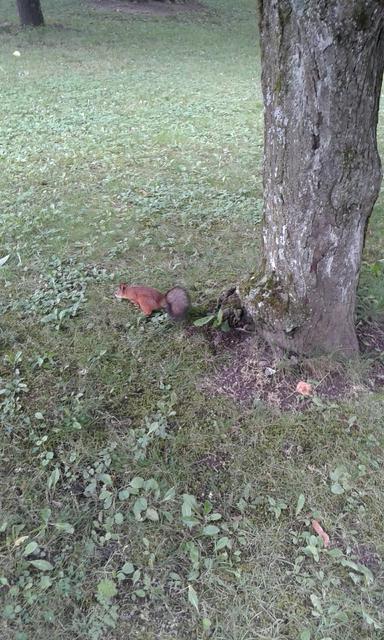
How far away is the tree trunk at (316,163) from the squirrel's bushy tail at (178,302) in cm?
35

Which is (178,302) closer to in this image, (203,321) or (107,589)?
(203,321)

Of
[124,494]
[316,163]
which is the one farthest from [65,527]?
[316,163]

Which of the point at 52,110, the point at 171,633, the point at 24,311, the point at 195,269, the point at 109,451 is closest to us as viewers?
the point at 171,633

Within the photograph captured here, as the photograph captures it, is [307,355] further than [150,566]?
Yes

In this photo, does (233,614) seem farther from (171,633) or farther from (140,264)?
(140,264)

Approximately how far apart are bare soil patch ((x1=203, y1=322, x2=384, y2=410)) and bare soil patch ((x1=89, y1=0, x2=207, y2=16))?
14806mm

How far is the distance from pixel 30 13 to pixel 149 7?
171 inches

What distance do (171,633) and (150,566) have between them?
0.22m

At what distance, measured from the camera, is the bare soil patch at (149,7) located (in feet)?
48.0

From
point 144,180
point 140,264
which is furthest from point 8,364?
point 144,180

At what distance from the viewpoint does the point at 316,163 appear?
1970 millimetres

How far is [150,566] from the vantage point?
173 cm

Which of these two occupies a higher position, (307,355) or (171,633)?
(307,355)

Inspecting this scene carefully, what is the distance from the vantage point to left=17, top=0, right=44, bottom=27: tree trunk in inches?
476
